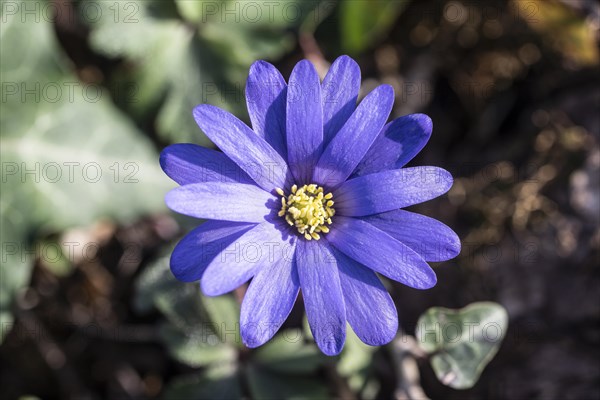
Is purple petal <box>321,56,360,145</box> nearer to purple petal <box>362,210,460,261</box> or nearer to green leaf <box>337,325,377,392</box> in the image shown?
purple petal <box>362,210,460,261</box>

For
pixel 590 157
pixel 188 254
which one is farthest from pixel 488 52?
pixel 188 254

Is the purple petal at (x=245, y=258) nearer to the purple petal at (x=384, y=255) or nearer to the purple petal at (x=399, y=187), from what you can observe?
the purple petal at (x=384, y=255)

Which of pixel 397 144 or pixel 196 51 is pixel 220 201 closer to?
pixel 397 144

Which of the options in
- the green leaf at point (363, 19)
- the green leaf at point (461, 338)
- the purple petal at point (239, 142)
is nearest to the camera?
the purple petal at point (239, 142)

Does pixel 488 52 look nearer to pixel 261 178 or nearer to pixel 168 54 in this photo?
pixel 168 54

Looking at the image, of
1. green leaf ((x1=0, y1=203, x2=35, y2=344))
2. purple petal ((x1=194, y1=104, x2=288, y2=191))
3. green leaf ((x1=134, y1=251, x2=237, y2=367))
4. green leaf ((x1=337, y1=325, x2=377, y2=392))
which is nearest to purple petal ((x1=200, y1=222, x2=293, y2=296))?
purple petal ((x1=194, y1=104, x2=288, y2=191))

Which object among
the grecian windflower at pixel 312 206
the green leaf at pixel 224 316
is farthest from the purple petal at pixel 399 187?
the green leaf at pixel 224 316
